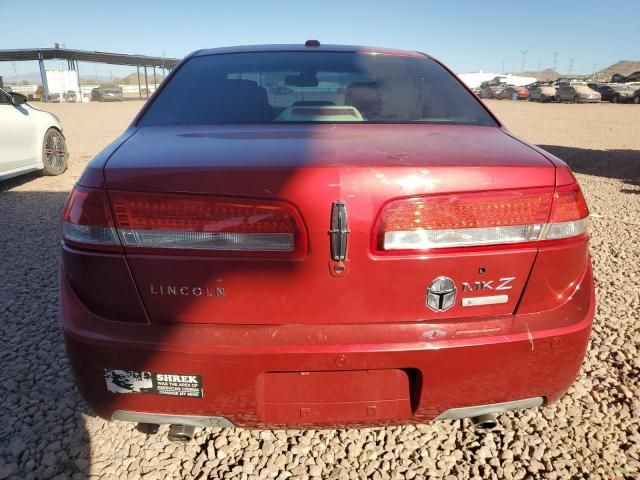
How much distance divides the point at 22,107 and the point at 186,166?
21.6 feet

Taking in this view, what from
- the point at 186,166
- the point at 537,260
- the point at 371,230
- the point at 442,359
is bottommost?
the point at 442,359

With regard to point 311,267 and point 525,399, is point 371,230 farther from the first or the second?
point 525,399

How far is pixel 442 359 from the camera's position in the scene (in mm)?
1421

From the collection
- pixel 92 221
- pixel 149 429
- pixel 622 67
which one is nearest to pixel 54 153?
pixel 149 429

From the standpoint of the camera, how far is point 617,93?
3506 centimetres

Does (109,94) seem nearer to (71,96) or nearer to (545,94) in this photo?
(71,96)

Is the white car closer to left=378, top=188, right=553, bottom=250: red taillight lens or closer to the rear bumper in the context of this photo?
the rear bumper

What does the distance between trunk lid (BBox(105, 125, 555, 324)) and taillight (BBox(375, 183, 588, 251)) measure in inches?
1.1

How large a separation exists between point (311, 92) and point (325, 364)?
162 cm

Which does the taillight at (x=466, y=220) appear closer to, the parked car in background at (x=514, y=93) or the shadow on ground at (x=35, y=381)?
the shadow on ground at (x=35, y=381)

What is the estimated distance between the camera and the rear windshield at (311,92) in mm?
2100

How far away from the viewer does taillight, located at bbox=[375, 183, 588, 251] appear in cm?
135

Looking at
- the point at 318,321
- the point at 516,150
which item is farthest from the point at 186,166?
the point at 516,150

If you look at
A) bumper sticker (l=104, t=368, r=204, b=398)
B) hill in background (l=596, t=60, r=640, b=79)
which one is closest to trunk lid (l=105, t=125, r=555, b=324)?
bumper sticker (l=104, t=368, r=204, b=398)
